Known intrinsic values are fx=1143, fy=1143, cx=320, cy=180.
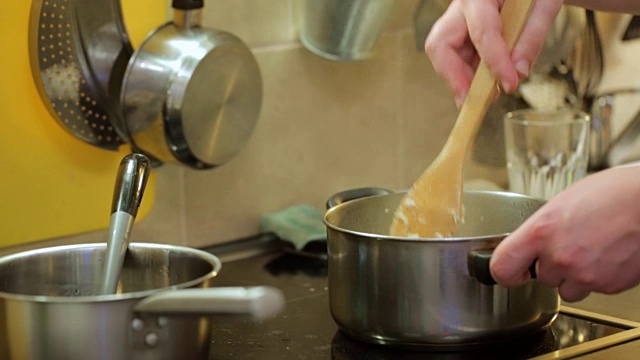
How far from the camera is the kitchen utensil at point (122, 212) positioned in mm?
871

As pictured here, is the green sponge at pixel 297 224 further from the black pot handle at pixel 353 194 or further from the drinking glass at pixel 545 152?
the drinking glass at pixel 545 152

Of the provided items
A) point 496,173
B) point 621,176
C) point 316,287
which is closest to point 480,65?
point 621,176

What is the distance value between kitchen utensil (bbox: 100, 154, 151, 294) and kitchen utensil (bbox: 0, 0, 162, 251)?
9.2 inches

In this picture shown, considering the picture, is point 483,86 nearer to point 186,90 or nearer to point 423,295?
point 423,295

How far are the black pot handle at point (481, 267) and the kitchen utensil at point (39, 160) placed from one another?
17.4 inches

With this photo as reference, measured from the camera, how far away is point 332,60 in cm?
135

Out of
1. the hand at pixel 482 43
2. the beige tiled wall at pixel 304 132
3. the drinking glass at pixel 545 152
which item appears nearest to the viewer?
the hand at pixel 482 43

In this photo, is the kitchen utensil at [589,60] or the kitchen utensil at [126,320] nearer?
the kitchen utensil at [126,320]

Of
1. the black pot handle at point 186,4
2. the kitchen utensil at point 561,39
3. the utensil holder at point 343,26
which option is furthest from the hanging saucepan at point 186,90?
the kitchen utensil at point 561,39

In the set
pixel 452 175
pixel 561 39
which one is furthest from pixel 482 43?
pixel 561 39

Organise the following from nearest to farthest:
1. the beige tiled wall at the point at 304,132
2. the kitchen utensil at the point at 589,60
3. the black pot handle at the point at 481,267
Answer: the black pot handle at the point at 481,267 → the beige tiled wall at the point at 304,132 → the kitchen utensil at the point at 589,60

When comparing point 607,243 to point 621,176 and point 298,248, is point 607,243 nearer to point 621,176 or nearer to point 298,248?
point 621,176

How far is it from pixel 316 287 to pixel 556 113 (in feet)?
1.54

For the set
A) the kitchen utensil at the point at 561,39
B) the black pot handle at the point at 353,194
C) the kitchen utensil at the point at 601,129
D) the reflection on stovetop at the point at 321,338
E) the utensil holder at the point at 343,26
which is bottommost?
the reflection on stovetop at the point at 321,338
